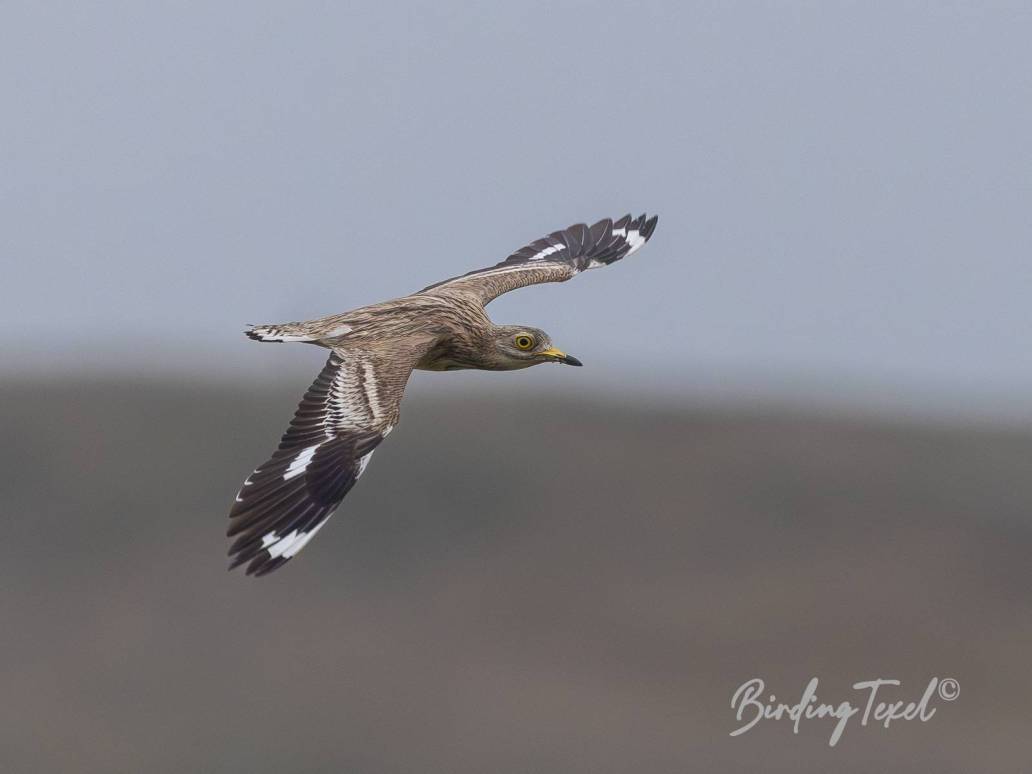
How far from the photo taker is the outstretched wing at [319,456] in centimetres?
1112

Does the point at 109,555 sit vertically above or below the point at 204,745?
above

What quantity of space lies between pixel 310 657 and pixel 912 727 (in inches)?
418

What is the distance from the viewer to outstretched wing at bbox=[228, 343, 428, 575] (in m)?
11.1

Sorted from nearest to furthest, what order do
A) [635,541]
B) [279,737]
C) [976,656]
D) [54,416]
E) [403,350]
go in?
1. [403,350]
2. [279,737]
3. [976,656]
4. [635,541]
5. [54,416]

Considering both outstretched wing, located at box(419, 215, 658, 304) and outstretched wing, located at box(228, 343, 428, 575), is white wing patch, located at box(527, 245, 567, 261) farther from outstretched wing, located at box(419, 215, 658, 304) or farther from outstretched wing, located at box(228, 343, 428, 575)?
outstretched wing, located at box(228, 343, 428, 575)

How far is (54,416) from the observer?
39062 mm

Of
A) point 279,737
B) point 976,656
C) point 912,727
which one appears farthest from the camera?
point 976,656

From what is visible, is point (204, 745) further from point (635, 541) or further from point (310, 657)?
point (635, 541)

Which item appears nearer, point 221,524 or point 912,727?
point 912,727

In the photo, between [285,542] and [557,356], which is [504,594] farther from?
[285,542]

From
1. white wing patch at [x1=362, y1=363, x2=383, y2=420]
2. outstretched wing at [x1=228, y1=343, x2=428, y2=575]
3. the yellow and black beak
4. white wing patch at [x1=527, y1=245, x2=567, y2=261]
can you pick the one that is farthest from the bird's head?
white wing patch at [x1=527, y1=245, x2=567, y2=261]

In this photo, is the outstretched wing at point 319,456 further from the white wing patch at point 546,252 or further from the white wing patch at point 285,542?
the white wing patch at point 546,252

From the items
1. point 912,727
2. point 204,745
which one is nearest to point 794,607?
point 912,727

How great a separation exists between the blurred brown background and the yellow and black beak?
627 inches
